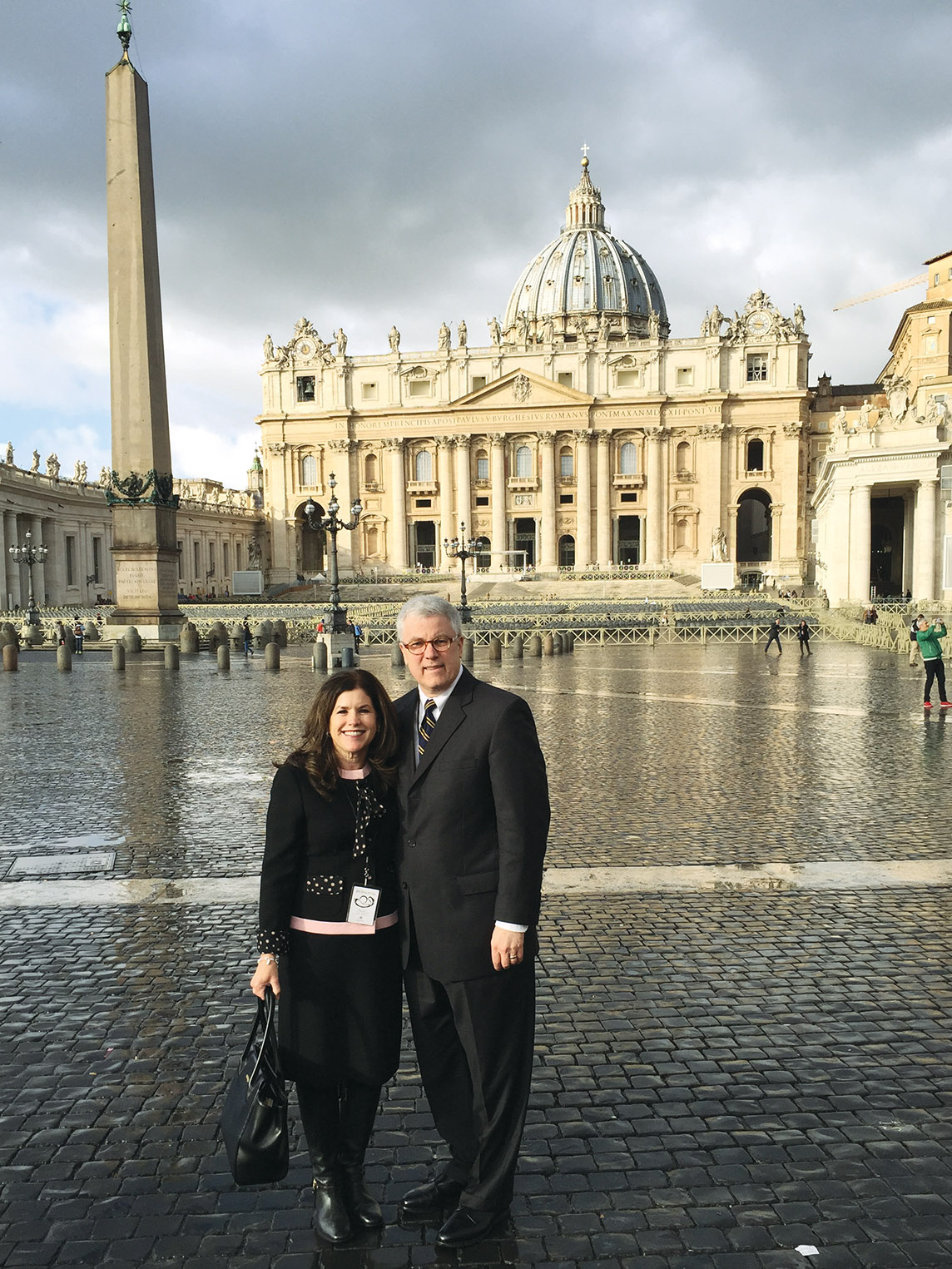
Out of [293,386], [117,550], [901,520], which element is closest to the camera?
[117,550]

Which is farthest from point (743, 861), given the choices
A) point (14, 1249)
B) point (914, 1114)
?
point (14, 1249)

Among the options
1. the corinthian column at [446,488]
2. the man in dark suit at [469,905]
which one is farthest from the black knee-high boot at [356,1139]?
the corinthian column at [446,488]

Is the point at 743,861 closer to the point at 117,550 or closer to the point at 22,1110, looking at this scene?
the point at 22,1110

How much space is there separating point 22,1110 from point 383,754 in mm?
1948

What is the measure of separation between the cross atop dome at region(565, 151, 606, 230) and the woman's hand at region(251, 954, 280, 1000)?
352 feet

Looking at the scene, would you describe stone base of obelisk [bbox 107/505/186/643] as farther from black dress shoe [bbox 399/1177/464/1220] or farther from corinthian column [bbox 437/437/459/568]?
corinthian column [bbox 437/437/459/568]

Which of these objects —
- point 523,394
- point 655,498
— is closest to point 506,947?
point 655,498

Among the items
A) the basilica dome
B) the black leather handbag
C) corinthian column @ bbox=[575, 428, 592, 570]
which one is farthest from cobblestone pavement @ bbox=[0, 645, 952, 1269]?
the basilica dome

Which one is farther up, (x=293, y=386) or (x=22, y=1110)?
(x=293, y=386)

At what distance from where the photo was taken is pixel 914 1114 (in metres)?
3.52

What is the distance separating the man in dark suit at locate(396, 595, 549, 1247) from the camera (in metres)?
2.82

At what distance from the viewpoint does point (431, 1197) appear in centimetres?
300

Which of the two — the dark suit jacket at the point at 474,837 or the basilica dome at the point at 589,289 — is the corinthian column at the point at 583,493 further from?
the dark suit jacket at the point at 474,837

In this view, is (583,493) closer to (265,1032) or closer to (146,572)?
(146,572)
